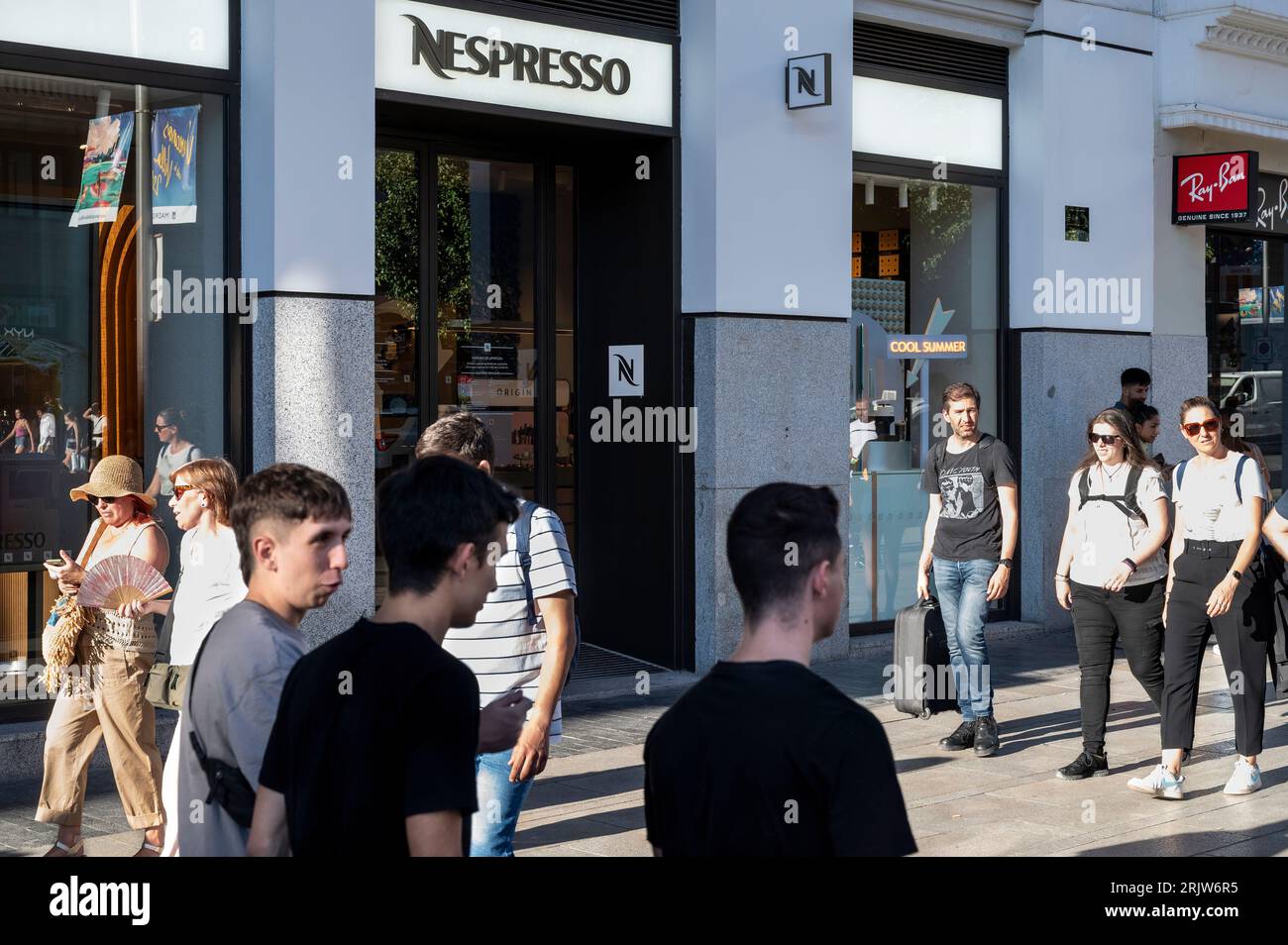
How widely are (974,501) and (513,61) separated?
4.00 m

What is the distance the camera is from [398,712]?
2.71 metres

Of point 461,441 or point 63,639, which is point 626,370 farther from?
point 461,441

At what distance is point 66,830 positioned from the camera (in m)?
6.36

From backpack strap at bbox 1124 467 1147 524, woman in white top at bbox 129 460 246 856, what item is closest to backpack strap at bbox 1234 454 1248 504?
backpack strap at bbox 1124 467 1147 524

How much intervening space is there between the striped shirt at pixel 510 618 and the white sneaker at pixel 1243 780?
4.24 meters

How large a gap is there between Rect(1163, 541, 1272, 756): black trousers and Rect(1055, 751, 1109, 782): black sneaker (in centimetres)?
45

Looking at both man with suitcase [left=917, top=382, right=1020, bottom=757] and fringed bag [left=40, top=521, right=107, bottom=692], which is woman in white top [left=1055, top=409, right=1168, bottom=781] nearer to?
man with suitcase [left=917, top=382, right=1020, bottom=757]

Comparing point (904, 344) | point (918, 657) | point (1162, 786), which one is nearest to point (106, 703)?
point (918, 657)

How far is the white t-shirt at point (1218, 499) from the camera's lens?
25.0 ft

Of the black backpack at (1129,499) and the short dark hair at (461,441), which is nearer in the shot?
the short dark hair at (461,441)

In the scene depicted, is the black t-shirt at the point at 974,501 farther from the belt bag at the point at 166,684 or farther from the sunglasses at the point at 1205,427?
the belt bag at the point at 166,684

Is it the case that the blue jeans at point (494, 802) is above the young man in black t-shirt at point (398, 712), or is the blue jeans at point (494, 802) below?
below

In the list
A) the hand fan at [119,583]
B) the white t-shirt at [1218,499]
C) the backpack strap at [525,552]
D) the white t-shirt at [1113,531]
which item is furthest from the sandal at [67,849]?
the white t-shirt at [1218,499]
